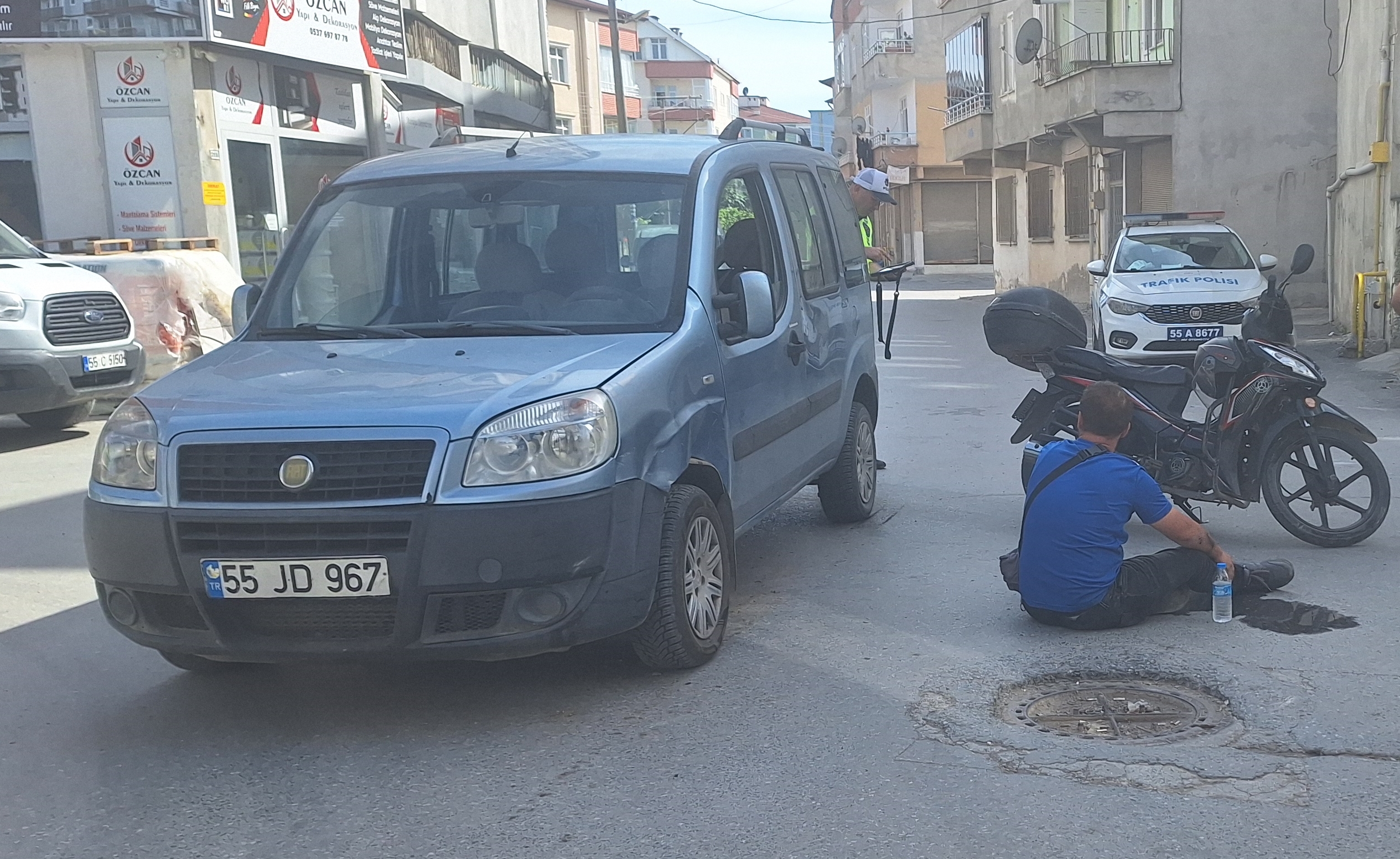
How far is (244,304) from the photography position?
600 cm

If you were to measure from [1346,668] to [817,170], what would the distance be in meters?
3.93

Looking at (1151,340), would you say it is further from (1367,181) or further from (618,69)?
(618,69)

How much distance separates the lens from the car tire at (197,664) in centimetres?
516

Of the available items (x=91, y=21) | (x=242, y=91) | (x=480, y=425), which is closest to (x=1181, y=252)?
(x=242, y=91)

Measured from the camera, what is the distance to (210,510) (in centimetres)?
446

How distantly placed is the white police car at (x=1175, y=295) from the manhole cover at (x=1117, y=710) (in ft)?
36.6

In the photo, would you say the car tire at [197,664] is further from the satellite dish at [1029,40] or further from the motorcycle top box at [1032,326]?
the satellite dish at [1029,40]

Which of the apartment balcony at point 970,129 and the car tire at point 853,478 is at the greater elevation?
the apartment balcony at point 970,129

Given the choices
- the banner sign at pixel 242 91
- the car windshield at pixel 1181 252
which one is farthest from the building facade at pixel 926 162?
the car windshield at pixel 1181 252

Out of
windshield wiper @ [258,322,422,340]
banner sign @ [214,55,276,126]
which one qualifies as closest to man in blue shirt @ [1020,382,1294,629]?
windshield wiper @ [258,322,422,340]

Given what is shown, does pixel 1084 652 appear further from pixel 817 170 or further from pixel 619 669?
pixel 817 170

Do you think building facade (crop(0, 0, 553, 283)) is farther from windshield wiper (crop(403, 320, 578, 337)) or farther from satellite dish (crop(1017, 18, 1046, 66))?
satellite dish (crop(1017, 18, 1046, 66))

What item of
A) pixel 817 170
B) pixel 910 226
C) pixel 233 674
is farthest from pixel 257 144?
pixel 910 226

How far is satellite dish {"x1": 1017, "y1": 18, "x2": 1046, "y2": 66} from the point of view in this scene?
2766 cm
